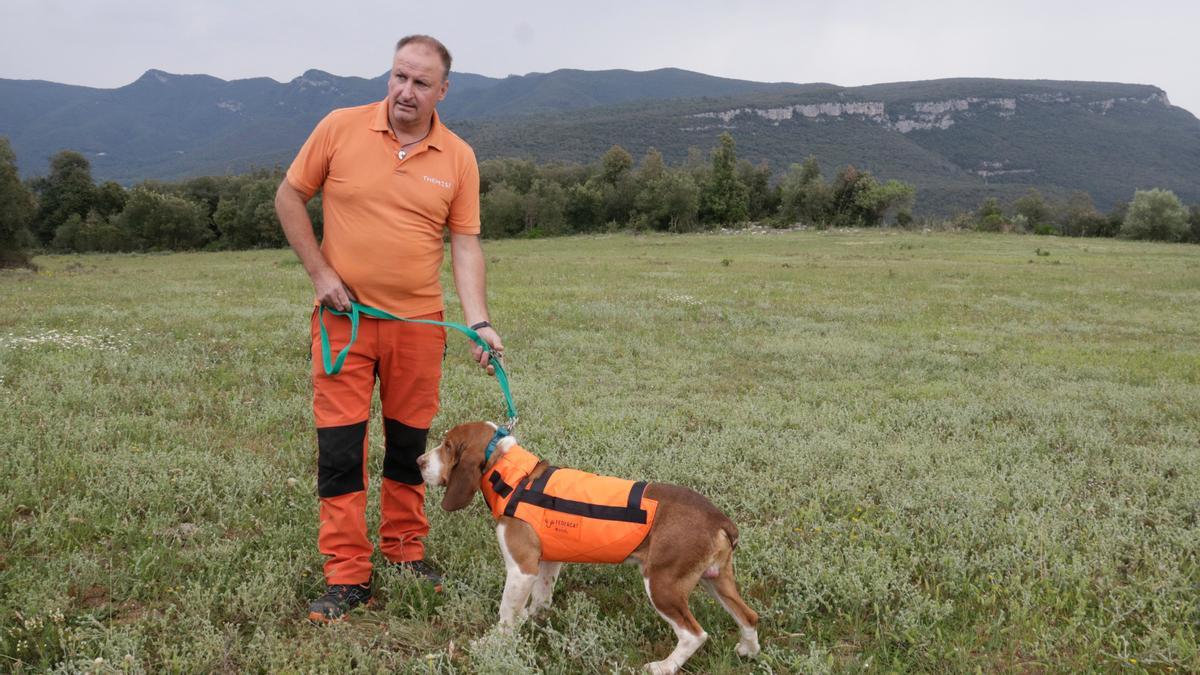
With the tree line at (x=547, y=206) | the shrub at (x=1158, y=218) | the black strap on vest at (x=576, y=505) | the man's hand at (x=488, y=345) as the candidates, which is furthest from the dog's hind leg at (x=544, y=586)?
the shrub at (x=1158, y=218)

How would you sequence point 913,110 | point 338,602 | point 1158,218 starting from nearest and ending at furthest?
point 338,602 → point 1158,218 → point 913,110

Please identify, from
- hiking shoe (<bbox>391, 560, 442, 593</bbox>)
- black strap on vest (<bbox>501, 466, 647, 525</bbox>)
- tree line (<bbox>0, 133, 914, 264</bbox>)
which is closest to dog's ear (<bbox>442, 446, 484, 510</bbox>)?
black strap on vest (<bbox>501, 466, 647, 525</bbox>)

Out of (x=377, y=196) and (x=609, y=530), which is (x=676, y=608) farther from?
(x=377, y=196)

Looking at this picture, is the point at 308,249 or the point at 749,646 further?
the point at 308,249

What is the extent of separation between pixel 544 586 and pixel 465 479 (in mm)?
768

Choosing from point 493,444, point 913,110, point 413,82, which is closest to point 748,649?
point 493,444

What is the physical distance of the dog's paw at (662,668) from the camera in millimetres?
3260

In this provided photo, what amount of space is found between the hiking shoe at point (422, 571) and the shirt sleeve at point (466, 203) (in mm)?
2042

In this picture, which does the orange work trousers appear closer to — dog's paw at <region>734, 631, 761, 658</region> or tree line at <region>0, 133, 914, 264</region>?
dog's paw at <region>734, 631, 761, 658</region>

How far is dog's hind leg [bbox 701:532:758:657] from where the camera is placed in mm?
3271

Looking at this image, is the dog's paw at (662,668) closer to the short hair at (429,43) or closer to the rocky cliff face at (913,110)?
the short hair at (429,43)

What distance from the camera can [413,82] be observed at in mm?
3508

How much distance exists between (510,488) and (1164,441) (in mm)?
7028

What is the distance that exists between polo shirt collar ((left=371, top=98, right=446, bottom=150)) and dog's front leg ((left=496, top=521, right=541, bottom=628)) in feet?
6.85
